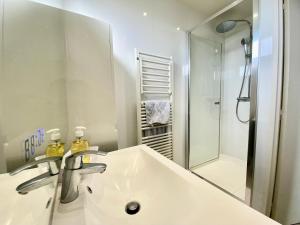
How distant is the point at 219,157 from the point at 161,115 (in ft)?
4.91

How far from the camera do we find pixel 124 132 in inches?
50.4

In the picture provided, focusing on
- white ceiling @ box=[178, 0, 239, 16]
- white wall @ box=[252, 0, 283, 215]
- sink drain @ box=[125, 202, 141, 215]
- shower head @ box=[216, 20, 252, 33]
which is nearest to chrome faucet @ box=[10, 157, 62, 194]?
sink drain @ box=[125, 202, 141, 215]

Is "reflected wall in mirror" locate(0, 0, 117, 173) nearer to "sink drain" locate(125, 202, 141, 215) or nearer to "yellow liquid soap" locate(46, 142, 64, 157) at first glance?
"yellow liquid soap" locate(46, 142, 64, 157)

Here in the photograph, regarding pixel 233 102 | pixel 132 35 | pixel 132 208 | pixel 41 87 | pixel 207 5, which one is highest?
pixel 207 5

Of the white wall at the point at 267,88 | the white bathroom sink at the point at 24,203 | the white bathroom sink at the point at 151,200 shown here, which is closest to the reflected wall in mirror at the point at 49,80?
the white bathroom sink at the point at 24,203

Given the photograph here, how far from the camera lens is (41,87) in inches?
27.1

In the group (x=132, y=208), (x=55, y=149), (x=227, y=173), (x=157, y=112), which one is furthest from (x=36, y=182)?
(x=227, y=173)

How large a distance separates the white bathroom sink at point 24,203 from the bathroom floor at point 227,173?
1.69m

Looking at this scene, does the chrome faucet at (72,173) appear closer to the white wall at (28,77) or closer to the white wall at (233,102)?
the white wall at (28,77)

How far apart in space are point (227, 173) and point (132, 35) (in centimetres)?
204

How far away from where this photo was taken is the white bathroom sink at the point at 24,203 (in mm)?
416

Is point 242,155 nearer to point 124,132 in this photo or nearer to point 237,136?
point 237,136

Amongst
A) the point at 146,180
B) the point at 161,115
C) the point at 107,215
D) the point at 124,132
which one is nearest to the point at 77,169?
the point at 107,215

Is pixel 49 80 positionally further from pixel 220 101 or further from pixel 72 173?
pixel 220 101
